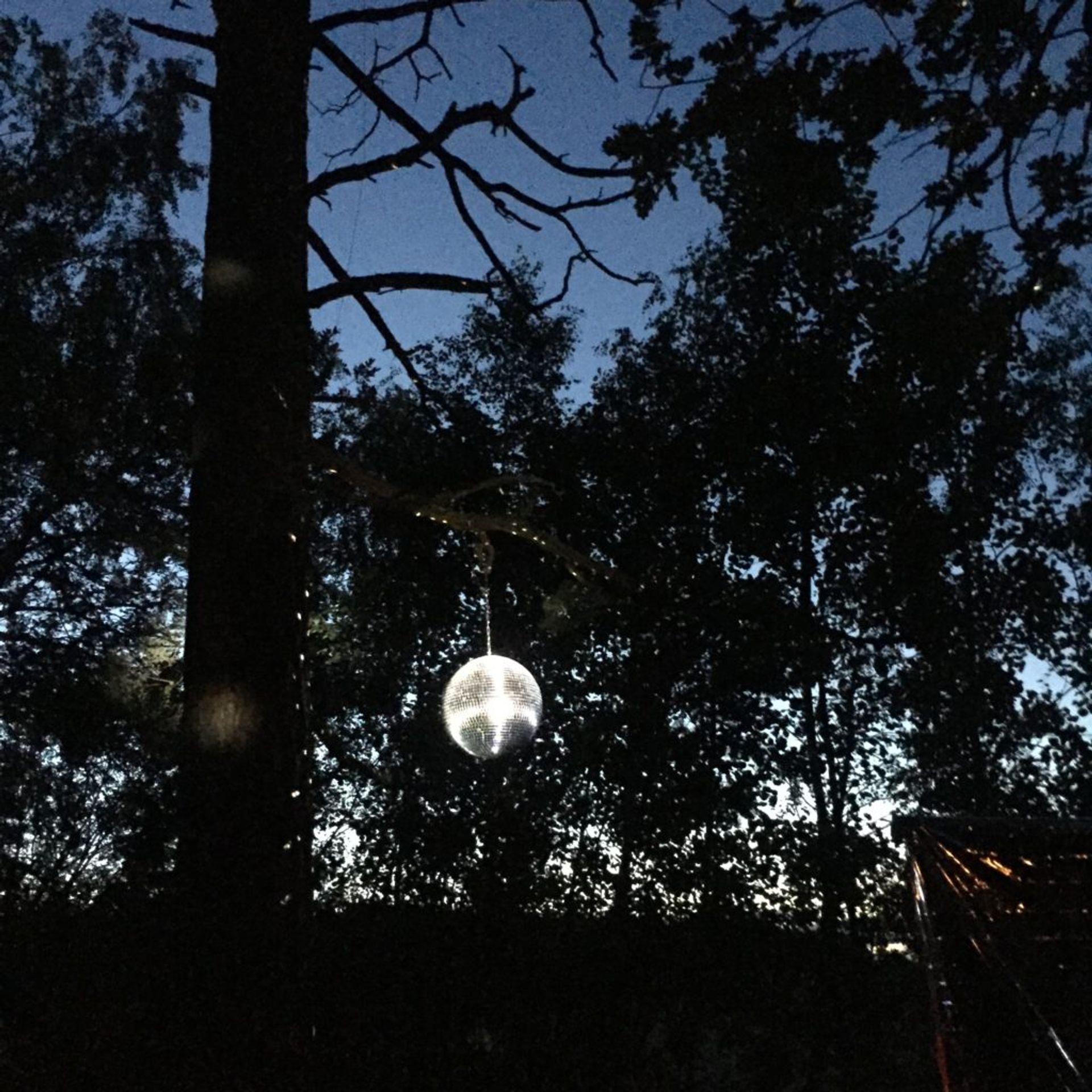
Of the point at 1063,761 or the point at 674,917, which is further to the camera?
the point at 1063,761

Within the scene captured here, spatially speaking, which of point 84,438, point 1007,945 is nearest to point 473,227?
point 1007,945

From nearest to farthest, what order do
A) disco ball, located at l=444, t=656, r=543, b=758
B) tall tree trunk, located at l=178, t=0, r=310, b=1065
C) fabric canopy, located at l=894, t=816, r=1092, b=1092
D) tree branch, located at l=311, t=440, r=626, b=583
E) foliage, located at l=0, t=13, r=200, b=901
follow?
1. fabric canopy, located at l=894, t=816, r=1092, b=1092
2. tall tree trunk, located at l=178, t=0, r=310, b=1065
3. tree branch, located at l=311, t=440, r=626, b=583
4. disco ball, located at l=444, t=656, r=543, b=758
5. foliage, located at l=0, t=13, r=200, b=901

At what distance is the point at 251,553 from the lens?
415 centimetres

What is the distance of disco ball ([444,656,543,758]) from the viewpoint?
5770 mm

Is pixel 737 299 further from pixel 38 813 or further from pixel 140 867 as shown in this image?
pixel 38 813

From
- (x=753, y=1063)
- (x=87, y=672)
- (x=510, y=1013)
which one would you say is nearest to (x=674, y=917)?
(x=753, y=1063)

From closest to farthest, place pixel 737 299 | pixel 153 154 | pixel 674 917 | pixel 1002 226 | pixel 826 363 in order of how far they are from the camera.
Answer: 1. pixel 1002 226
2. pixel 674 917
3. pixel 826 363
4. pixel 737 299
5. pixel 153 154

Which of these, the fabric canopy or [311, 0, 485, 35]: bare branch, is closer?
the fabric canopy

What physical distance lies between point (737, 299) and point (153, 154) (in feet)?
33.2

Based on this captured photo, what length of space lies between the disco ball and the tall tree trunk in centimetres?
175

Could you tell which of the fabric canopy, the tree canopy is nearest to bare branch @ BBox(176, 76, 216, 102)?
the tree canopy

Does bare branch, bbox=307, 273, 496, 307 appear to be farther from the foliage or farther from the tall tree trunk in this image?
the foliage

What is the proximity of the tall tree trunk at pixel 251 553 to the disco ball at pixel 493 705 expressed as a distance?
1749 millimetres

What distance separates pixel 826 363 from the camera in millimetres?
12727
